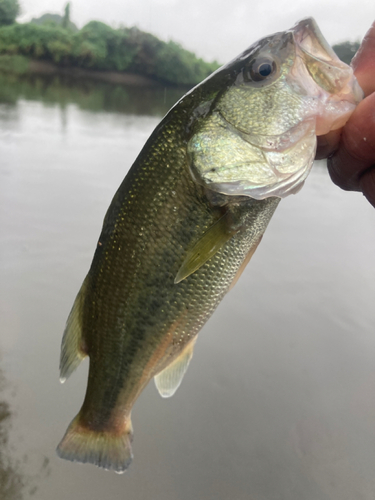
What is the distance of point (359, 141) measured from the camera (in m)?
1.24

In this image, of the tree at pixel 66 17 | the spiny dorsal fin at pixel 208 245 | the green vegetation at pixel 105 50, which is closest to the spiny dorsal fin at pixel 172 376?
the spiny dorsal fin at pixel 208 245

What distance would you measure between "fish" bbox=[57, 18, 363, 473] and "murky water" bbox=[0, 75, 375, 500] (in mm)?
1073

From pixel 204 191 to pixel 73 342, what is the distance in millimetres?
833

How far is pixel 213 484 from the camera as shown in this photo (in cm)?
232

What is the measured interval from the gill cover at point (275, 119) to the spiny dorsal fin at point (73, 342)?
0.74 m

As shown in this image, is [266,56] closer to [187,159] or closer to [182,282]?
[187,159]

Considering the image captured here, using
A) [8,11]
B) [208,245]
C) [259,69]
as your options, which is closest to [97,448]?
[208,245]

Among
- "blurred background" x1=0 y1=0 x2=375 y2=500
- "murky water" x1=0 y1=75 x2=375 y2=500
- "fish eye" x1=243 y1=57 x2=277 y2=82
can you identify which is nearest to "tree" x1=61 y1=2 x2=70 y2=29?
"blurred background" x1=0 y1=0 x2=375 y2=500

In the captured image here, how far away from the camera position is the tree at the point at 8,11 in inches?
1795

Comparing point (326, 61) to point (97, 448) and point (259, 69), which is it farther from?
point (97, 448)

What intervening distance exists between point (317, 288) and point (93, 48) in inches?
1845

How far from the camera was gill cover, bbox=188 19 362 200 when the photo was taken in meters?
1.22

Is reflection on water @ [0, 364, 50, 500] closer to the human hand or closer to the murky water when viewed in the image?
the murky water

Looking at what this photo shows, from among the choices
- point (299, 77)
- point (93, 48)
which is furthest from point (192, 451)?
point (93, 48)
